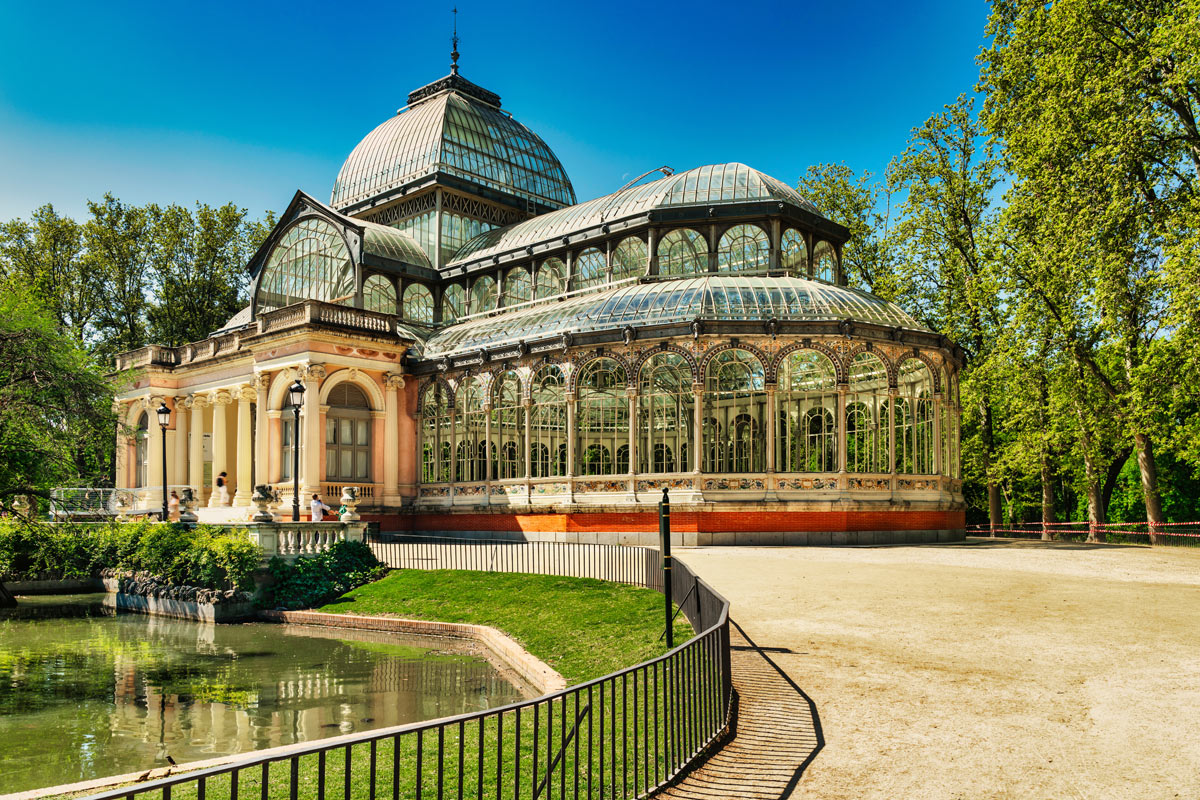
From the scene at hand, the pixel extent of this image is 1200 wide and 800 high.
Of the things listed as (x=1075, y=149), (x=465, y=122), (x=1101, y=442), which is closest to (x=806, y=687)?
(x=1075, y=149)

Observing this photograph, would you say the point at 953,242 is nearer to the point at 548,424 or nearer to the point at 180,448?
the point at 548,424

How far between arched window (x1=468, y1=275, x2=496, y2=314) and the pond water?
2078cm

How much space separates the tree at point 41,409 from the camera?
20000 mm

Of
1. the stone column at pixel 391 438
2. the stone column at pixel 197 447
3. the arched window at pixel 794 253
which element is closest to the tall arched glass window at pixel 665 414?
the arched window at pixel 794 253

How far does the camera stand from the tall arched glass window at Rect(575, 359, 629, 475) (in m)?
29.0

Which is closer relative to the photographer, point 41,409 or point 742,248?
point 41,409

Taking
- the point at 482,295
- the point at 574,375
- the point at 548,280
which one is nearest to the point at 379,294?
the point at 482,295

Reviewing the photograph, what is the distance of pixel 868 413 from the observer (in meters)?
30.1

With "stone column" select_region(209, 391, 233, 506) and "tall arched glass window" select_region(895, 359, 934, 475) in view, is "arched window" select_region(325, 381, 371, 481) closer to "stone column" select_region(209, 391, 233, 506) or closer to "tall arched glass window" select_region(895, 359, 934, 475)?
"stone column" select_region(209, 391, 233, 506)

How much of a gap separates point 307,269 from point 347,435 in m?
9.04

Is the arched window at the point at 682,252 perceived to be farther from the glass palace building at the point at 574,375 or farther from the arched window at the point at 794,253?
the arched window at the point at 794,253

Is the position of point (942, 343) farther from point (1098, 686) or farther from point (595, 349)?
point (1098, 686)

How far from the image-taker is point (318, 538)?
22.8m

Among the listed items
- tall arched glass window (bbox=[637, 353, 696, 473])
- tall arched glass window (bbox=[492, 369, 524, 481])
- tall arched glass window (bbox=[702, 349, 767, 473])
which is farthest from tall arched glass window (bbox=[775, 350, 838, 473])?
tall arched glass window (bbox=[492, 369, 524, 481])
